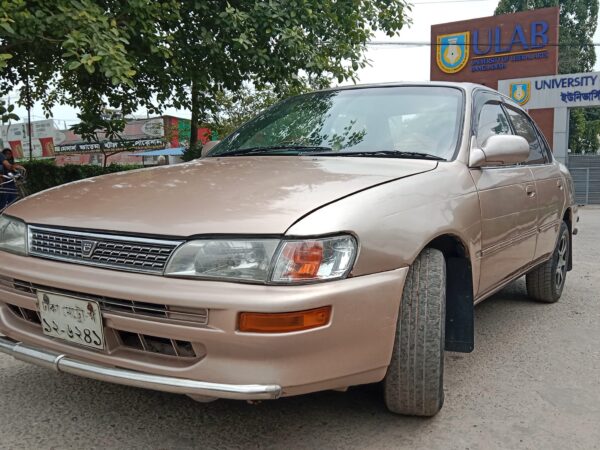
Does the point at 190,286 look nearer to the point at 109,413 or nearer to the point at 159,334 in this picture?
the point at 159,334

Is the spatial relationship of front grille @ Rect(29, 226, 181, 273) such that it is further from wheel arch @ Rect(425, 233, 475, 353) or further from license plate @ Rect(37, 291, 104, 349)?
wheel arch @ Rect(425, 233, 475, 353)

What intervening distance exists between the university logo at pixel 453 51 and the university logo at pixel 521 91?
3.77m

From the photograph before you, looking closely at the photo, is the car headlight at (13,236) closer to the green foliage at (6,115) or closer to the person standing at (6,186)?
the green foliage at (6,115)

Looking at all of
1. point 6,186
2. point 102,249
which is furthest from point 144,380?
point 6,186

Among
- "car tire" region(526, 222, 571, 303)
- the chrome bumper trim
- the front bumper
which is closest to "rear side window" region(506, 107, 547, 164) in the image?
"car tire" region(526, 222, 571, 303)

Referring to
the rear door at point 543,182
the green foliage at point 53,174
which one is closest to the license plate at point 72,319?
the rear door at point 543,182

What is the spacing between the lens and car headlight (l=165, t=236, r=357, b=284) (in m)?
1.77

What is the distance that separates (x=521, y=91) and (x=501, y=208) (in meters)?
20.1

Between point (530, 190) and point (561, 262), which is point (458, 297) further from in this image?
point (561, 262)

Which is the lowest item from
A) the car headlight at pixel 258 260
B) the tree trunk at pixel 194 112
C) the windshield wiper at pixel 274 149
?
the car headlight at pixel 258 260

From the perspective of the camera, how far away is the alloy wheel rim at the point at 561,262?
170 inches

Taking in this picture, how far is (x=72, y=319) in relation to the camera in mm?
1980

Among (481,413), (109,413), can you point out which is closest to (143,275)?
(109,413)

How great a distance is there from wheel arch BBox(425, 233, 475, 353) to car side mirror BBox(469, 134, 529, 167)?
45 centimetres
